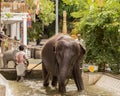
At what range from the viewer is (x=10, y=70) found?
19.5 m

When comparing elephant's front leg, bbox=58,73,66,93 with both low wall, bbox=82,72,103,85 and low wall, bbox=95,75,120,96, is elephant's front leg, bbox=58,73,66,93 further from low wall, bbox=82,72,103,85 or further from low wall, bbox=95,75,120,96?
low wall, bbox=82,72,103,85

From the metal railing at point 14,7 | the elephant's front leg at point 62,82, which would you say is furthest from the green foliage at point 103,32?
the metal railing at point 14,7

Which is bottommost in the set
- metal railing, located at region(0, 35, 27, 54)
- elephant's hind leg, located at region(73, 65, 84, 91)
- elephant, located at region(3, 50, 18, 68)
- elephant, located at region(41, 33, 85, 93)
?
metal railing, located at region(0, 35, 27, 54)

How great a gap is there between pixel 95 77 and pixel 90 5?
3.37 meters

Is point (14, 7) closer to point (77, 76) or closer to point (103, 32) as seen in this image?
point (103, 32)

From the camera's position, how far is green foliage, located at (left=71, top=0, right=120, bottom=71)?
57.5ft

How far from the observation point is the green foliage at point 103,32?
1753 cm

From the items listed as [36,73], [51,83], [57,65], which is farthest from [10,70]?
[57,65]

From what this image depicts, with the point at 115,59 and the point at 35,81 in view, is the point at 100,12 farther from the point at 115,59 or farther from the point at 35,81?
the point at 35,81

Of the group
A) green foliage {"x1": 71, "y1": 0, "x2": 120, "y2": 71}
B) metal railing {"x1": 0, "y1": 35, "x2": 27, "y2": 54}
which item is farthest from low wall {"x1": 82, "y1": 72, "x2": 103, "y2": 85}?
metal railing {"x1": 0, "y1": 35, "x2": 27, "y2": 54}

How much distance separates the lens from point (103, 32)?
59.1 ft

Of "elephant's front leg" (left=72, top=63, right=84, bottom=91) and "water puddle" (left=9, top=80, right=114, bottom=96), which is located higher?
"elephant's front leg" (left=72, top=63, right=84, bottom=91)

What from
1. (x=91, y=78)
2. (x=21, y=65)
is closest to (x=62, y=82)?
(x=91, y=78)

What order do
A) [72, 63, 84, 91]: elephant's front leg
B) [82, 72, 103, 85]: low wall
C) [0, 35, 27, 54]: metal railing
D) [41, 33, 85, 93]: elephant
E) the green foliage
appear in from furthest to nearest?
[0, 35, 27, 54]: metal railing < the green foliage < [82, 72, 103, 85]: low wall < [72, 63, 84, 91]: elephant's front leg < [41, 33, 85, 93]: elephant
